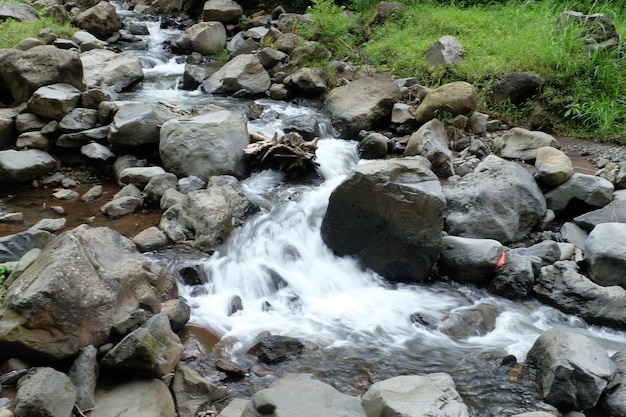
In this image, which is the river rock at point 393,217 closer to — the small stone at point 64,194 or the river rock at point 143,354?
the river rock at point 143,354

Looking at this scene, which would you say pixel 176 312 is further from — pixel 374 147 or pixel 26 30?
pixel 26 30

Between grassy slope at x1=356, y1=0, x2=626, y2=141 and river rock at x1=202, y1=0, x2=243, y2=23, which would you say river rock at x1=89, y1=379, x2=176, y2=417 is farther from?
river rock at x1=202, y1=0, x2=243, y2=23

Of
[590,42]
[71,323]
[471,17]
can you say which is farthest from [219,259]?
[471,17]

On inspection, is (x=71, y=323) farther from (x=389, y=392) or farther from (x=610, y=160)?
(x=610, y=160)

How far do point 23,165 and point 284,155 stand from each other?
3306 millimetres

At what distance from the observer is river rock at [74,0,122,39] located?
12625 mm

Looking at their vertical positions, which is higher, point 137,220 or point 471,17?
point 471,17

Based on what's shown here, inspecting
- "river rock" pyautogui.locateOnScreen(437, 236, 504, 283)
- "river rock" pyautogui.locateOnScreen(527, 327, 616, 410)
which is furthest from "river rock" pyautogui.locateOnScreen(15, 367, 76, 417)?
"river rock" pyautogui.locateOnScreen(437, 236, 504, 283)

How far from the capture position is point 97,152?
7.16 m

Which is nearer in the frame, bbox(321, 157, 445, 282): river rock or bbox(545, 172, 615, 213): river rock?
bbox(321, 157, 445, 282): river rock

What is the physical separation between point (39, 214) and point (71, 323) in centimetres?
334

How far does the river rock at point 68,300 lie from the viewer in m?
3.23

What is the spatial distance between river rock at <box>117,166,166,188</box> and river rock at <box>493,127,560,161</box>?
4.69 meters

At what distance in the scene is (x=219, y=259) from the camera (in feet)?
18.0
